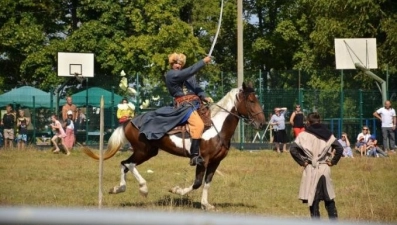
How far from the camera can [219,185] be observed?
16.4 meters

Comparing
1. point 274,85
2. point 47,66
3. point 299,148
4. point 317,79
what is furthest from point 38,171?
point 47,66

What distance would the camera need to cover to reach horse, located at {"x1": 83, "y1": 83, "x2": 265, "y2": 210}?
516 inches

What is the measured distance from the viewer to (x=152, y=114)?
13.4m

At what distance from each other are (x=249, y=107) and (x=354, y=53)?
21.9 metres

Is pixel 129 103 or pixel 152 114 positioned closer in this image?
pixel 152 114

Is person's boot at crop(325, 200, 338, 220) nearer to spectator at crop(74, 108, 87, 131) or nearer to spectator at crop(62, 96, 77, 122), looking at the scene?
spectator at crop(62, 96, 77, 122)

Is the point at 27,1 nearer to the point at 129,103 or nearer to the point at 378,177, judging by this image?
the point at 129,103

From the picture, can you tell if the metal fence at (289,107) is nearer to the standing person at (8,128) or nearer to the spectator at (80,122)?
the spectator at (80,122)

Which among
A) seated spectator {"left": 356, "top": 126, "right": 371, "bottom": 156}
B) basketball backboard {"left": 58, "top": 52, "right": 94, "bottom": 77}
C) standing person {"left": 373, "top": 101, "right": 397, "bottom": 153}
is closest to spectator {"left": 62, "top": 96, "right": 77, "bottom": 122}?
basketball backboard {"left": 58, "top": 52, "right": 94, "bottom": 77}

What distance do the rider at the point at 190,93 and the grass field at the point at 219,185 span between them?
0.92m

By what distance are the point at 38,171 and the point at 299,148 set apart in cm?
1016

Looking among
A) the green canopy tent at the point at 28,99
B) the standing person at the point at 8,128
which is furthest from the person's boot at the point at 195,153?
the green canopy tent at the point at 28,99

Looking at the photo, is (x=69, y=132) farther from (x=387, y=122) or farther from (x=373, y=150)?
(x=387, y=122)

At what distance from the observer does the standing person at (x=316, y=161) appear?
1020 cm
